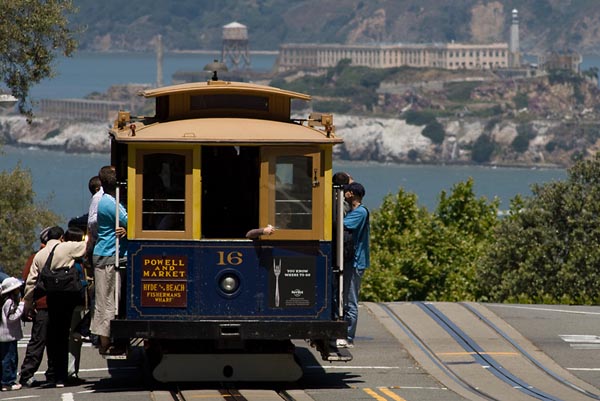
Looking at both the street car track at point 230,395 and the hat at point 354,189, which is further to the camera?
the hat at point 354,189

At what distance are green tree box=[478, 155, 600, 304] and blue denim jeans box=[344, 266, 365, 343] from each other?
47.1 feet

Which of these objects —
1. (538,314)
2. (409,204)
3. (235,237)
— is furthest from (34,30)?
(409,204)

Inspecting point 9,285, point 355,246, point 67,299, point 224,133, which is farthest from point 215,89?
point 9,285

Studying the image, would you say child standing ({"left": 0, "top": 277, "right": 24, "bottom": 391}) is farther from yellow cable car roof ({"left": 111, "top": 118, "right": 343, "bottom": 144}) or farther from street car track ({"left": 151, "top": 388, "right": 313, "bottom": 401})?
yellow cable car roof ({"left": 111, "top": 118, "right": 343, "bottom": 144})

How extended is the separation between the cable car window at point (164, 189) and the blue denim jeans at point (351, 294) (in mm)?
2124

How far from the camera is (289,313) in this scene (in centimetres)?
1460

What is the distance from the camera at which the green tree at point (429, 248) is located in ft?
122

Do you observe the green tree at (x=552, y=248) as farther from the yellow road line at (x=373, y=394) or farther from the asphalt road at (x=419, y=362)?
the yellow road line at (x=373, y=394)

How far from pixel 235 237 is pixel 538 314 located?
682cm

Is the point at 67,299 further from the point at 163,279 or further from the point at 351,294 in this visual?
the point at 351,294

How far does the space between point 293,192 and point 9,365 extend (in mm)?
3485

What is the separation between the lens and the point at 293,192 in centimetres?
1454

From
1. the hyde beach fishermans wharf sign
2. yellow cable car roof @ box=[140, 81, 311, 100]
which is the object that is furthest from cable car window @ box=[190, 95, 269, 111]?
the hyde beach fishermans wharf sign

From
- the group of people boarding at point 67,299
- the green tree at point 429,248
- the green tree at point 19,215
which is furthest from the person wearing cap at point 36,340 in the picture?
the green tree at point 19,215
